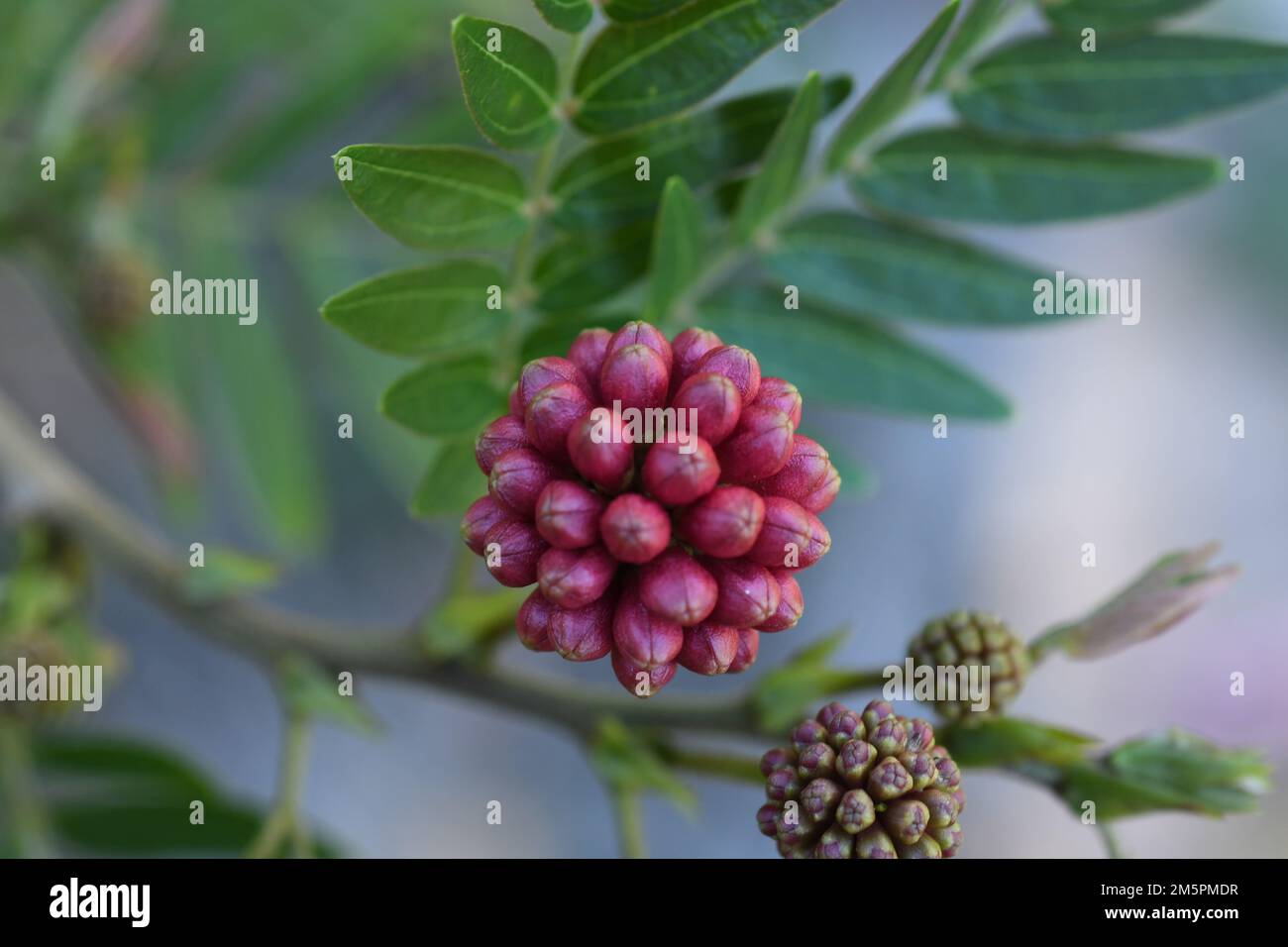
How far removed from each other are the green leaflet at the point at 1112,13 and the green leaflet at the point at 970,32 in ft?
0.25

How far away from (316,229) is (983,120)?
2034 millimetres

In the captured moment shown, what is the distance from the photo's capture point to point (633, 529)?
43.1 inches

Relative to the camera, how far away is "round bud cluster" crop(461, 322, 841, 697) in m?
1.11

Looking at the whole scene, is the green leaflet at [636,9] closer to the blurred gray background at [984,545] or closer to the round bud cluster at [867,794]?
the round bud cluster at [867,794]

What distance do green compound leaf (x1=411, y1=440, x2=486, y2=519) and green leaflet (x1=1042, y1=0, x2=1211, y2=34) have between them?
1.12 m

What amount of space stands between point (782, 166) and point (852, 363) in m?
0.40

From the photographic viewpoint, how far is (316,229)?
3.24 meters

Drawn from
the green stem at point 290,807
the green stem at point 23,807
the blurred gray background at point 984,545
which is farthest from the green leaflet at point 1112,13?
the green stem at point 23,807

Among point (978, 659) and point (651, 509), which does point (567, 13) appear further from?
point (978, 659)

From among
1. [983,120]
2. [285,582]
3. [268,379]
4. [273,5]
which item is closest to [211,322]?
[268,379]

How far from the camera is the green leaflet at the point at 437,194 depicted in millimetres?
1310

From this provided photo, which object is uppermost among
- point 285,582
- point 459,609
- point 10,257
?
point 10,257
